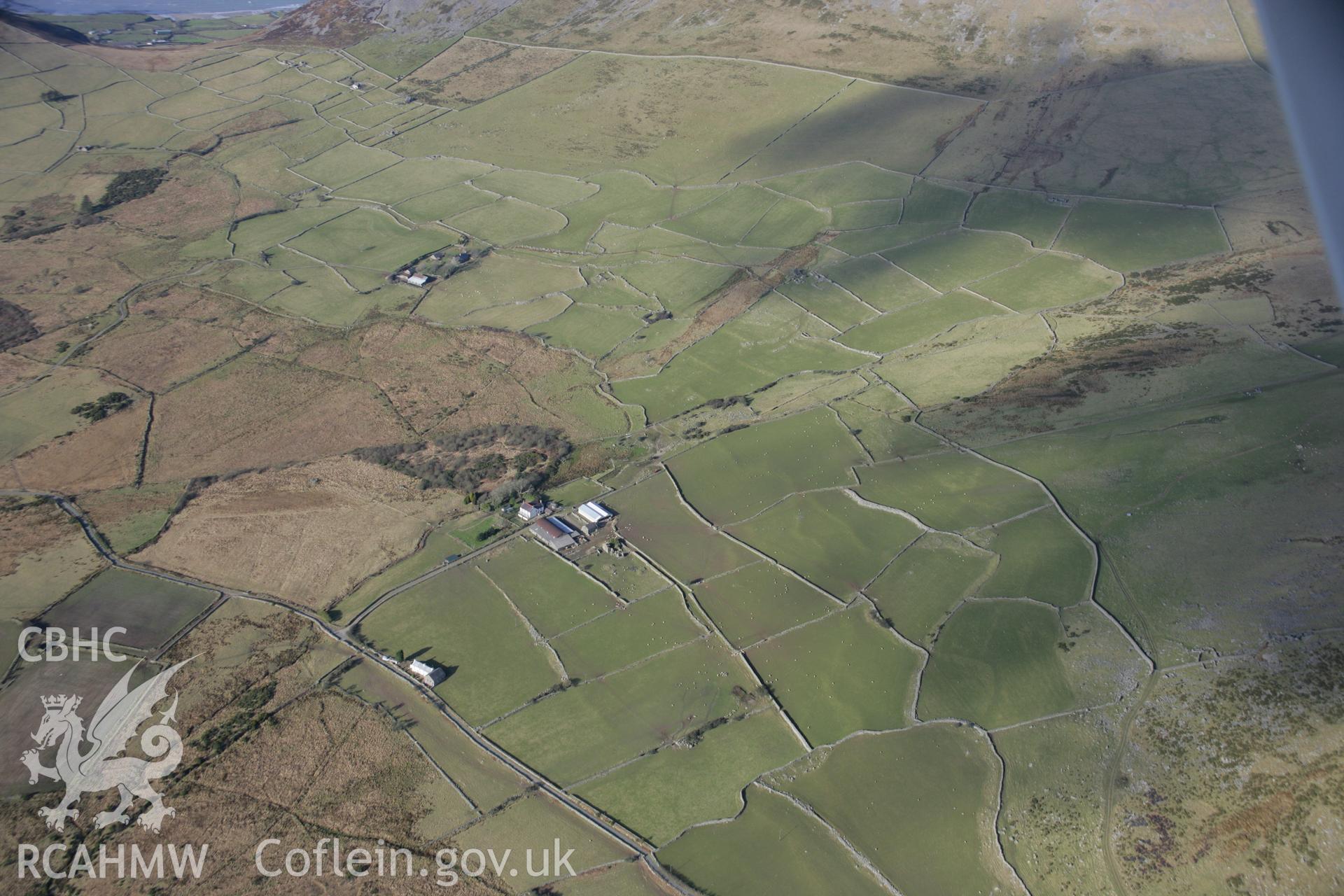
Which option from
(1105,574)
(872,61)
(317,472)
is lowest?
(317,472)

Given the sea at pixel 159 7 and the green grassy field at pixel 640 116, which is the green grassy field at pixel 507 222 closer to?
the green grassy field at pixel 640 116

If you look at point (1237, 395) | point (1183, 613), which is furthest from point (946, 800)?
point (1237, 395)

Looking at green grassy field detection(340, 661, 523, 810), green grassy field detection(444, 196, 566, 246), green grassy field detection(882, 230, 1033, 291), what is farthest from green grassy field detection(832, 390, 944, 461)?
green grassy field detection(444, 196, 566, 246)

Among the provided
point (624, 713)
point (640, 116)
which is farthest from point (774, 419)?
point (640, 116)

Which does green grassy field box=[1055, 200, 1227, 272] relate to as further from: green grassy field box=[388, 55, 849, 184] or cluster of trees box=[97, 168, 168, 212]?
cluster of trees box=[97, 168, 168, 212]

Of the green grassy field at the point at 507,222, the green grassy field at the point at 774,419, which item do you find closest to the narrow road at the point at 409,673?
the green grassy field at the point at 774,419

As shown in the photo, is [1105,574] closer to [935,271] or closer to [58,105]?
[935,271]
